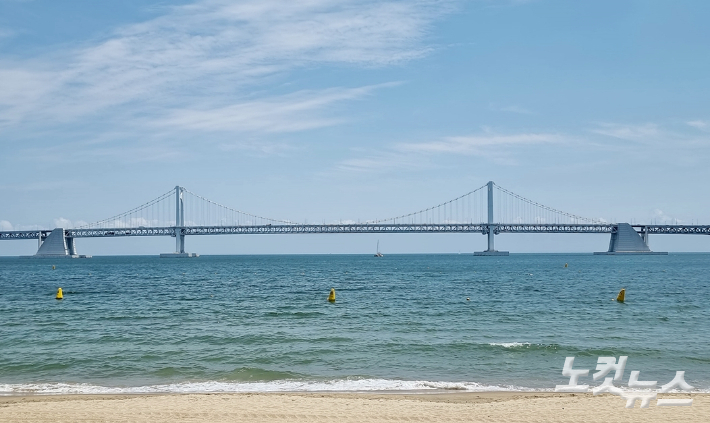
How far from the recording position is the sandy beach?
24.5 feet

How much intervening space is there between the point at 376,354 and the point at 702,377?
5.74m

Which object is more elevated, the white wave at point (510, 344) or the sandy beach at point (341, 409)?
the sandy beach at point (341, 409)

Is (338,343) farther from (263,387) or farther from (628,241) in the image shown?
(628,241)

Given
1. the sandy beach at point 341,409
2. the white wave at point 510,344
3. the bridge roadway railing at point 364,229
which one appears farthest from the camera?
the bridge roadway railing at point 364,229

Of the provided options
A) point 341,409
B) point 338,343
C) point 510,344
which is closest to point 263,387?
point 341,409

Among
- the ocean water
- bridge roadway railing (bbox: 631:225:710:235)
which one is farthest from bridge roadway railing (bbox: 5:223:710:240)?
the ocean water

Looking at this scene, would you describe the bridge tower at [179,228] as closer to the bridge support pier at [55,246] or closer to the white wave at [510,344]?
the bridge support pier at [55,246]

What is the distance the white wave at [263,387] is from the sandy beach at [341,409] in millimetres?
708

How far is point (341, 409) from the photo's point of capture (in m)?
7.91

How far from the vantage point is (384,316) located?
64.1 feet

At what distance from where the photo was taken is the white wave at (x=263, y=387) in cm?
989

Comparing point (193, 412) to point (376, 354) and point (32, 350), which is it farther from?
point (32, 350)

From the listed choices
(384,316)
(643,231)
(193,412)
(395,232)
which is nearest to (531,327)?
(384,316)

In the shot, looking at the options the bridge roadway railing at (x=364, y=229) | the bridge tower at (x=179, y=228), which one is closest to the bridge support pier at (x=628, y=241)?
the bridge roadway railing at (x=364, y=229)
